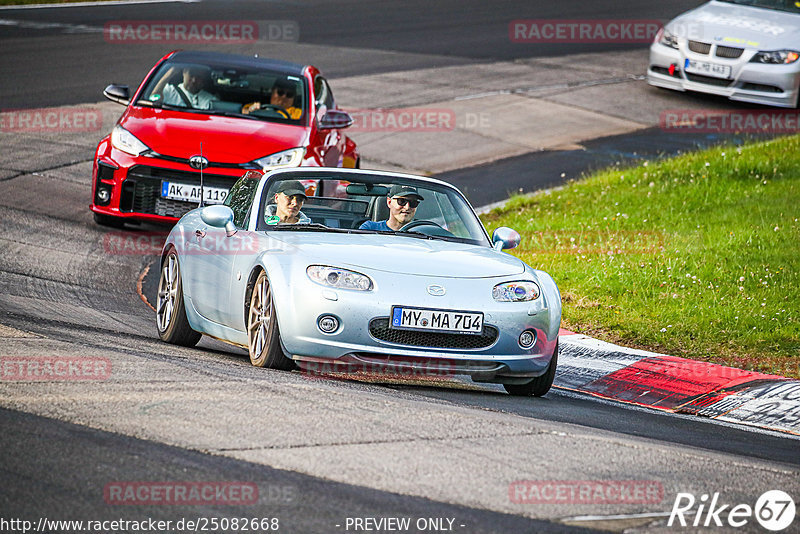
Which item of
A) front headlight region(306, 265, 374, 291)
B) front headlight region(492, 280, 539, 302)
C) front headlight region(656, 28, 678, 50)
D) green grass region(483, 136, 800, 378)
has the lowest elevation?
green grass region(483, 136, 800, 378)

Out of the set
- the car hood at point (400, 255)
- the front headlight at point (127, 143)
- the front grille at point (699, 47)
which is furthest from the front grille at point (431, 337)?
the front grille at point (699, 47)

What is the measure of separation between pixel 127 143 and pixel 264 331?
224 inches

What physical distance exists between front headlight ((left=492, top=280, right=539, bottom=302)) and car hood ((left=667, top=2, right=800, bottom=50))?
13.2 m

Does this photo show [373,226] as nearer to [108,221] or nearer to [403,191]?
[403,191]

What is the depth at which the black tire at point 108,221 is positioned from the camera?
12953 mm

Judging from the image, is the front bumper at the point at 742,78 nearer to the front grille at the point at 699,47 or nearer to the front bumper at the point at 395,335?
the front grille at the point at 699,47

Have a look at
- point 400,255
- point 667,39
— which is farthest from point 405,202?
point 667,39

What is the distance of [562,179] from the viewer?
17.0 m

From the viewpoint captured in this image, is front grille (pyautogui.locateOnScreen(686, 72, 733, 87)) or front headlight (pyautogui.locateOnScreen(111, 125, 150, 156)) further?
front grille (pyautogui.locateOnScreen(686, 72, 733, 87))

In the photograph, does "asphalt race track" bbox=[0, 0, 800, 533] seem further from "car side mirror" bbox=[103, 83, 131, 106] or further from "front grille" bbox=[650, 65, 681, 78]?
"front grille" bbox=[650, 65, 681, 78]

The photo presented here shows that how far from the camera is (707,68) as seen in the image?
791 inches

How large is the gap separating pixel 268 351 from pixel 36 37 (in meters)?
18.6

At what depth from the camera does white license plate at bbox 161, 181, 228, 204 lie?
40.2ft

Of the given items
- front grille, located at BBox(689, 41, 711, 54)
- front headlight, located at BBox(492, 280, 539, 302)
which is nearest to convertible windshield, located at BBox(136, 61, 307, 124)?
front headlight, located at BBox(492, 280, 539, 302)
